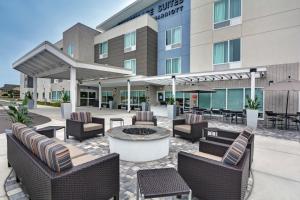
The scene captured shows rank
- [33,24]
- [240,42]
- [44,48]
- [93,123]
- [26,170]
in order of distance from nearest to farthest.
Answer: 1. [26,170]
2. [93,123]
3. [44,48]
4. [240,42]
5. [33,24]

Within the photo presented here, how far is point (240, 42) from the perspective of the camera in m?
13.5

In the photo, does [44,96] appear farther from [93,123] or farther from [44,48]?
[93,123]

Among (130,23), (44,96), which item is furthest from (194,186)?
(44,96)

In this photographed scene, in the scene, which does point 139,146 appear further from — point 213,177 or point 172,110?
point 172,110

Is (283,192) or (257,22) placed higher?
(257,22)

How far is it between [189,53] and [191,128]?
12224 millimetres

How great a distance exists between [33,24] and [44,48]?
35.0 meters

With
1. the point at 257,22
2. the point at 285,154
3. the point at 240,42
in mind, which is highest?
the point at 257,22

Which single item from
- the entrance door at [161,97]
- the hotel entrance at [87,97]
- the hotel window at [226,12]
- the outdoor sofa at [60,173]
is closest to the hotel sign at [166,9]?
the hotel window at [226,12]

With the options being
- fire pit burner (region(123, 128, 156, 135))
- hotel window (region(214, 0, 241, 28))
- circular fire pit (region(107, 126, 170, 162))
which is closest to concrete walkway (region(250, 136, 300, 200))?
circular fire pit (region(107, 126, 170, 162))

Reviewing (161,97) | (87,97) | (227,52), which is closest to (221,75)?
(227,52)

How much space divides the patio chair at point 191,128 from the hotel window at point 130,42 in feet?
48.4

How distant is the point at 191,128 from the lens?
256 inches

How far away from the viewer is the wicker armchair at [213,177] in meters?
2.55
